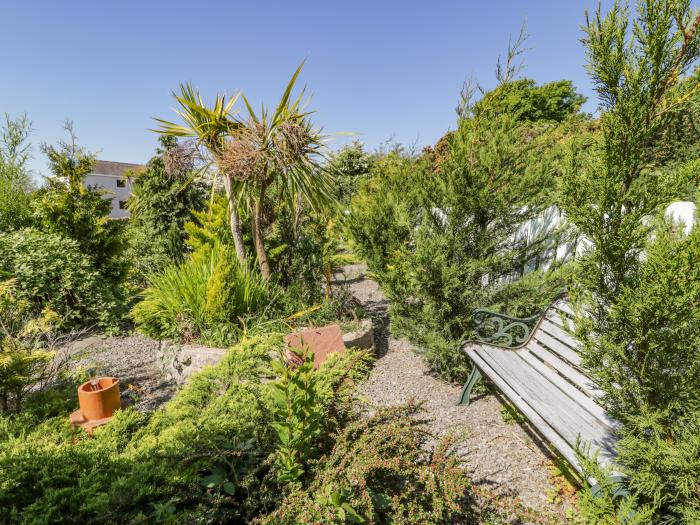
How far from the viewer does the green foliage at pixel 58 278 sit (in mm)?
4941

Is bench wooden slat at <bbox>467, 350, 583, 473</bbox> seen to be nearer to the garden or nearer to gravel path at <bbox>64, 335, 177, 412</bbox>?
the garden

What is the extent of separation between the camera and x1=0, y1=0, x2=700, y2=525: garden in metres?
1.51

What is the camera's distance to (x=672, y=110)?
4.83ft

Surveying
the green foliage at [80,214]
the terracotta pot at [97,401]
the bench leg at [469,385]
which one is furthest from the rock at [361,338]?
the green foliage at [80,214]

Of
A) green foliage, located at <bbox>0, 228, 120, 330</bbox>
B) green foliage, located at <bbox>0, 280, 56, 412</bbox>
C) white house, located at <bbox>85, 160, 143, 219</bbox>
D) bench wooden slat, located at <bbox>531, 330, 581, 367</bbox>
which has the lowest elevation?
bench wooden slat, located at <bbox>531, 330, 581, 367</bbox>

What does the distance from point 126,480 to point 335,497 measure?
3.21ft

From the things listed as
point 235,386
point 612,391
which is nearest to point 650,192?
point 612,391

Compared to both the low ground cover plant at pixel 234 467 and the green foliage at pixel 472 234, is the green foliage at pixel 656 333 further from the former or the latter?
the green foliage at pixel 472 234

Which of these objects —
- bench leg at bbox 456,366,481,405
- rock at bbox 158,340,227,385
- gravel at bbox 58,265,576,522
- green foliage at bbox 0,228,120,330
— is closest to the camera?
gravel at bbox 58,265,576,522

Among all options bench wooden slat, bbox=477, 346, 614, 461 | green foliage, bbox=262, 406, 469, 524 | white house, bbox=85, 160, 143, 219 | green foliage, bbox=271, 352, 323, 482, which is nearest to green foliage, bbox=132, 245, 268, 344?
green foliage, bbox=271, 352, 323, 482

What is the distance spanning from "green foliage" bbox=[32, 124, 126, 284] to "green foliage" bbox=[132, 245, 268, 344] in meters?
2.16

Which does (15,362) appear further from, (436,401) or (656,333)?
(656,333)

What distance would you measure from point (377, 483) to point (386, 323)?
400cm

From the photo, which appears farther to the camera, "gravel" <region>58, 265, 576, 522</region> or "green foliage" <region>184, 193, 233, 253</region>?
"green foliage" <region>184, 193, 233, 253</region>
